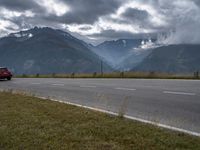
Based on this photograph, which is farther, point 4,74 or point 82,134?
point 4,74

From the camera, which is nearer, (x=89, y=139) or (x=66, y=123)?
(x=89, y=139)

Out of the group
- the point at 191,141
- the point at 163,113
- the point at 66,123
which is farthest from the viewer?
the point at 163,113

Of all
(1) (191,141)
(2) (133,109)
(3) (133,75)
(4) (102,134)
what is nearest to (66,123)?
(4) (102,134)

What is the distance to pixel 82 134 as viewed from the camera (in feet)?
23.6

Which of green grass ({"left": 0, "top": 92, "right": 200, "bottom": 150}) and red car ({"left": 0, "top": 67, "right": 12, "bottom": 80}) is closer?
green grass ({"left": 0, "top": 92, "right": 200, "bottom": 150})

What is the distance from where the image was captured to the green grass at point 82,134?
6.38 metres

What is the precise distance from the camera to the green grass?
6.38 m

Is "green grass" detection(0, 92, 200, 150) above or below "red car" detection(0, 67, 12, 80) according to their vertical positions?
below

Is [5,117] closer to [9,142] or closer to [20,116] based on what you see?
[20,116]

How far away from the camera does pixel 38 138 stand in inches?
272

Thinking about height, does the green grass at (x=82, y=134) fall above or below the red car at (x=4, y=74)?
below

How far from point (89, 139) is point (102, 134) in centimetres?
45

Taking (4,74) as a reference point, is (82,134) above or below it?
below

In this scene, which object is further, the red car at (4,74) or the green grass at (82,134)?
the red car at (4,74)
